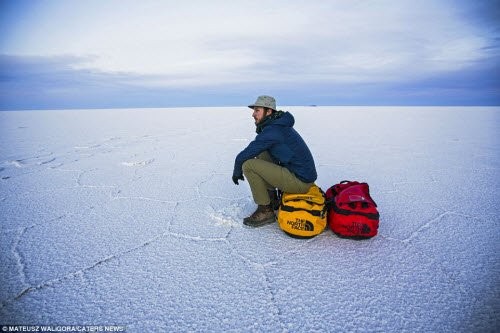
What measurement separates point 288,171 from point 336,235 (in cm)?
68

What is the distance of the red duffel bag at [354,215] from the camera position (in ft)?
7.43

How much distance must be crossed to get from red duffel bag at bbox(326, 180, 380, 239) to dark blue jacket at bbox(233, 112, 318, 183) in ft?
1.11

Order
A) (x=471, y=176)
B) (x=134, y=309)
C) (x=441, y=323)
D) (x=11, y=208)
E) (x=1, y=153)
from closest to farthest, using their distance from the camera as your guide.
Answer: (x=441, y=323), (x=134, y=309), (x=11, y=208), (x=471, y=176), (x=1, y=153)

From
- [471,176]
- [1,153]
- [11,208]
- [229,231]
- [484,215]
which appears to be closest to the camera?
[229,231]

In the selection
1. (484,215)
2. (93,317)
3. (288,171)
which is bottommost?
(93,317)

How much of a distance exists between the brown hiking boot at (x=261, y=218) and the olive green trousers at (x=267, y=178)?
0.06 m

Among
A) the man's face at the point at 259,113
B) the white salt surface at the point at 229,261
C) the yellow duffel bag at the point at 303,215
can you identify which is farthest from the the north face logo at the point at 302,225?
the man's face at the point at 259,113

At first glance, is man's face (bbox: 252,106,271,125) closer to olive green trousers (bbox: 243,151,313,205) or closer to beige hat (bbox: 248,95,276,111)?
beige hat (bbox: 248,95,276,111)

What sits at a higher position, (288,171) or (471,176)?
(288,171)

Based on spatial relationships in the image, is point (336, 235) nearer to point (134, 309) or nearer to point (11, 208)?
point (134, 309)

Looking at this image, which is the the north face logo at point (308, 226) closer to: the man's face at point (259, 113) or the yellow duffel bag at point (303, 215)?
the yellow duffel bag at point (303, 215)

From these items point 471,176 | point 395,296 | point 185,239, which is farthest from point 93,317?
point 471,176

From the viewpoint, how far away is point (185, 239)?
2418 mm

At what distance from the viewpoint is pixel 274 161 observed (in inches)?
108
